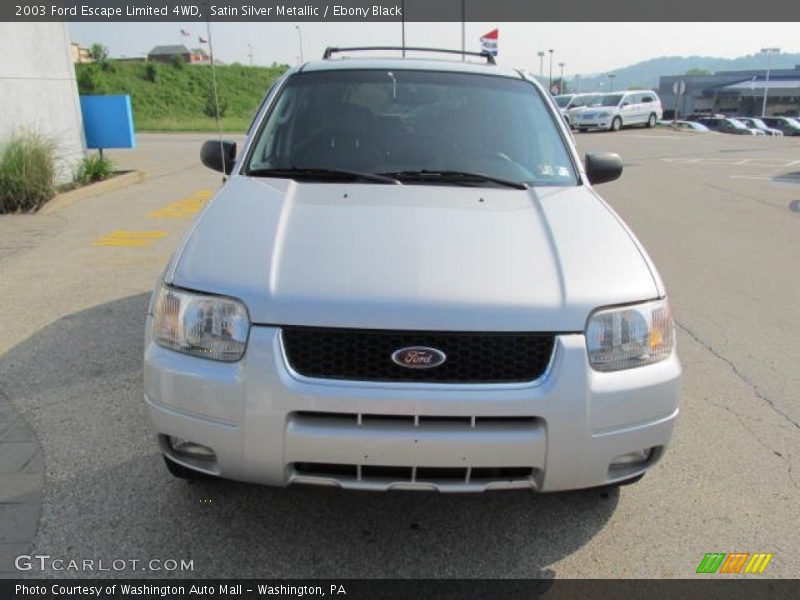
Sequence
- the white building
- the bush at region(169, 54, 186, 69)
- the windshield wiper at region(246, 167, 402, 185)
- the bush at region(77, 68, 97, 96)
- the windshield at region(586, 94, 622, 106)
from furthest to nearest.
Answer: the bush at region(169, 54, 186, 69), the bush at region(77, 68, 97, 96), the windshield at region(586, 94, 622, 106), the white building, the windshield wiper at region(246, 167, 402, 185)

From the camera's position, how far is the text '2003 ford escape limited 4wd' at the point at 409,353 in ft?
6.92

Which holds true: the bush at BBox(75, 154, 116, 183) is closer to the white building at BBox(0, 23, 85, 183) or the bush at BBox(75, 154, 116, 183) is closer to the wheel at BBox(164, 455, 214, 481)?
the white building at BBox(0, 23, 85, 183)

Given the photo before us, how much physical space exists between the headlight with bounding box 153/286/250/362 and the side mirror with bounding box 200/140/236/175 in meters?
1.67

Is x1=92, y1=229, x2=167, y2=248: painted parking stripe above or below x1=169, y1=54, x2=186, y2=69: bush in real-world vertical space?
below

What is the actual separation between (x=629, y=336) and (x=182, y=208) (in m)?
8.85

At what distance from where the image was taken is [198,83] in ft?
197

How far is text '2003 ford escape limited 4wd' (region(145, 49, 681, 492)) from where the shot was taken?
2.11 metres

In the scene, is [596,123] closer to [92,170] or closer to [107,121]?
[107,121]

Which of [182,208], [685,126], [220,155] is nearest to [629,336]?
[220,155]

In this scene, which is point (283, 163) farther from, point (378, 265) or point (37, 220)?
point (37, 220)

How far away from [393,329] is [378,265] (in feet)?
0.94

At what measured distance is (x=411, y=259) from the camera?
2.35 metres

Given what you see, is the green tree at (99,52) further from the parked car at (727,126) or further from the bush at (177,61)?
the parked car at (727,126)

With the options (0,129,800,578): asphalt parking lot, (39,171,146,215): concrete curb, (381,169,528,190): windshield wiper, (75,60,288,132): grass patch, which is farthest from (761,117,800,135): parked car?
(381,169,528,190): windshield wiper
